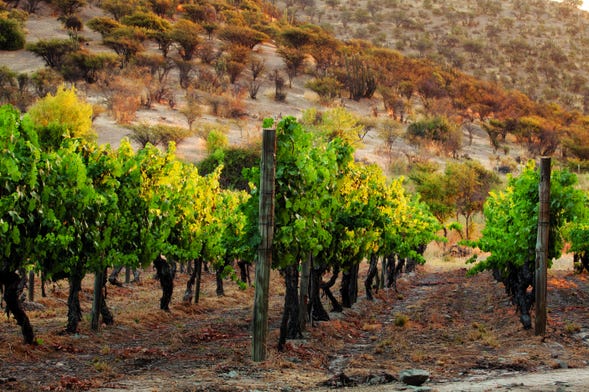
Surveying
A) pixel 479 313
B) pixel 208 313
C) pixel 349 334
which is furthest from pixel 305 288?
pixel 479 313

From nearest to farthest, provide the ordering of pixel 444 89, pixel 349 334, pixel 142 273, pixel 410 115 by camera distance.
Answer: pixel 349 334, pixel 142 273, pixel 410 115, pixel 444 89

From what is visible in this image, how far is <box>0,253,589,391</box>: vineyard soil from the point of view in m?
11.9

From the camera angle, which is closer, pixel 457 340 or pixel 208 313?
pixel 457 340

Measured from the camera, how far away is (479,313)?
23469 millimetres

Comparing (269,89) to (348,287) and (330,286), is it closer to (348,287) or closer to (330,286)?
(348,287)

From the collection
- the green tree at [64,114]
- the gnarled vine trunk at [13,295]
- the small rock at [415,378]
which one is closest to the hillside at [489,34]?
the green tree at [64,114]

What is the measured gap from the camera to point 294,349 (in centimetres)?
1472

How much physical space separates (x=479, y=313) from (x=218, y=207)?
32.4 feet

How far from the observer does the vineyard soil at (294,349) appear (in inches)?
467

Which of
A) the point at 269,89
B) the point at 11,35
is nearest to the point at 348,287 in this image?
the point at 269,89

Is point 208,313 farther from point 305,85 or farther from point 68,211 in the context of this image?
point 305,85

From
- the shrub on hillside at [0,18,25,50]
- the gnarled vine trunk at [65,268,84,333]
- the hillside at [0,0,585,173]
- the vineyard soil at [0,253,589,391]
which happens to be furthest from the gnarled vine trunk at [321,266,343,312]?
the shrub on hillside at [0,18,25,50]

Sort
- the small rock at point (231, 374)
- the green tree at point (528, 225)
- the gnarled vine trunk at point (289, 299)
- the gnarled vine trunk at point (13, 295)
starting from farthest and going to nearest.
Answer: the green tree at point (528, 225), the gnarled vine trunk at point (289, 299), the gnarled vine trunk at point (13, 295), the small rock at point (231, 374)

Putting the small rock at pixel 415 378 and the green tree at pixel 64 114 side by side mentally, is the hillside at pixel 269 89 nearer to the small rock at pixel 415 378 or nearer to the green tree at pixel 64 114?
the green tree at pixel 64 114
